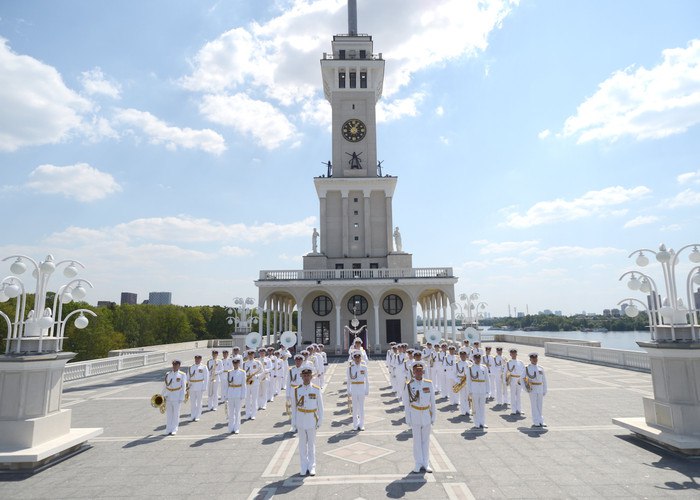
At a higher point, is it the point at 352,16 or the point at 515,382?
the point at 352,16

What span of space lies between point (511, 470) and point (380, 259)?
105ft

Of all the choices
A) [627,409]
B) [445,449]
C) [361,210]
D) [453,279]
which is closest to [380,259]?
[361,210]

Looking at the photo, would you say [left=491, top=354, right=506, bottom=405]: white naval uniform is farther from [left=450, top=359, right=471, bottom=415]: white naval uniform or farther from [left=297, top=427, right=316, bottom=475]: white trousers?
[left=297, top=427, right=316, bottom=475]: white trousers

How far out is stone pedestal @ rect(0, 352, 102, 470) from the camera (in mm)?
7969

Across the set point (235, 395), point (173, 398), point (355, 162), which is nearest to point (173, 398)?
point (173, 398)

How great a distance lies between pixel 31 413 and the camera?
8398 millimetres

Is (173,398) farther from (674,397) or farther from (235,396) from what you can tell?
(674,397)

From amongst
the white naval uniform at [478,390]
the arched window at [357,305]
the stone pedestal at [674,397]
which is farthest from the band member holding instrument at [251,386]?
the arched window at [357,305]

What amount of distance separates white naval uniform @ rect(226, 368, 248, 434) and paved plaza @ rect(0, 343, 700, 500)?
350 mm

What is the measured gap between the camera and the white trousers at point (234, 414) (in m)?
10.9

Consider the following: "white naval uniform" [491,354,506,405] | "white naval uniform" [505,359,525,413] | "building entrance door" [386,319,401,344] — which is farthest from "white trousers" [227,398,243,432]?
"building entrance door" [386,319,401,344]

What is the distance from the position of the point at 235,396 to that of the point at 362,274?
79.3 ft

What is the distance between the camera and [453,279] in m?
33.4

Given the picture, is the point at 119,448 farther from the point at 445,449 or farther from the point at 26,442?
the point at 445,449
